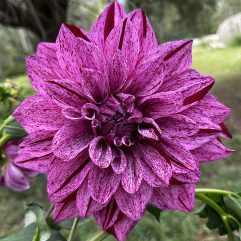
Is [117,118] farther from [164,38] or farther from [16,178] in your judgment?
[164,38]

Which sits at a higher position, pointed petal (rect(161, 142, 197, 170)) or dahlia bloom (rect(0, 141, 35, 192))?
pointed petal (rect(161, 142, 197, 170))

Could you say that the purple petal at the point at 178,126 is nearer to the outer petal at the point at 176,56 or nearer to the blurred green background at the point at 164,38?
the outer petal at the point at 176,56

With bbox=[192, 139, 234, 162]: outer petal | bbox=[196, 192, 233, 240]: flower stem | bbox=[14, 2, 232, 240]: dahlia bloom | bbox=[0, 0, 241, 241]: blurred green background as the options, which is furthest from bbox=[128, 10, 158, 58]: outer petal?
bbox=[0, 0, 241, 241]: blurred green background

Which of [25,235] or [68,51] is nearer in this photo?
[68,51]

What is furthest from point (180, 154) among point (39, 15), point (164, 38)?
point (164, 38)

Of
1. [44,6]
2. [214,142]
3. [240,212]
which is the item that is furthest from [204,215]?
[44,6]

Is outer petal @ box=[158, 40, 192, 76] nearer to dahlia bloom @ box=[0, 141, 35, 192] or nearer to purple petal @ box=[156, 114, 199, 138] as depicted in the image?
purple petal @ box=[156, 114, 199, 138]
